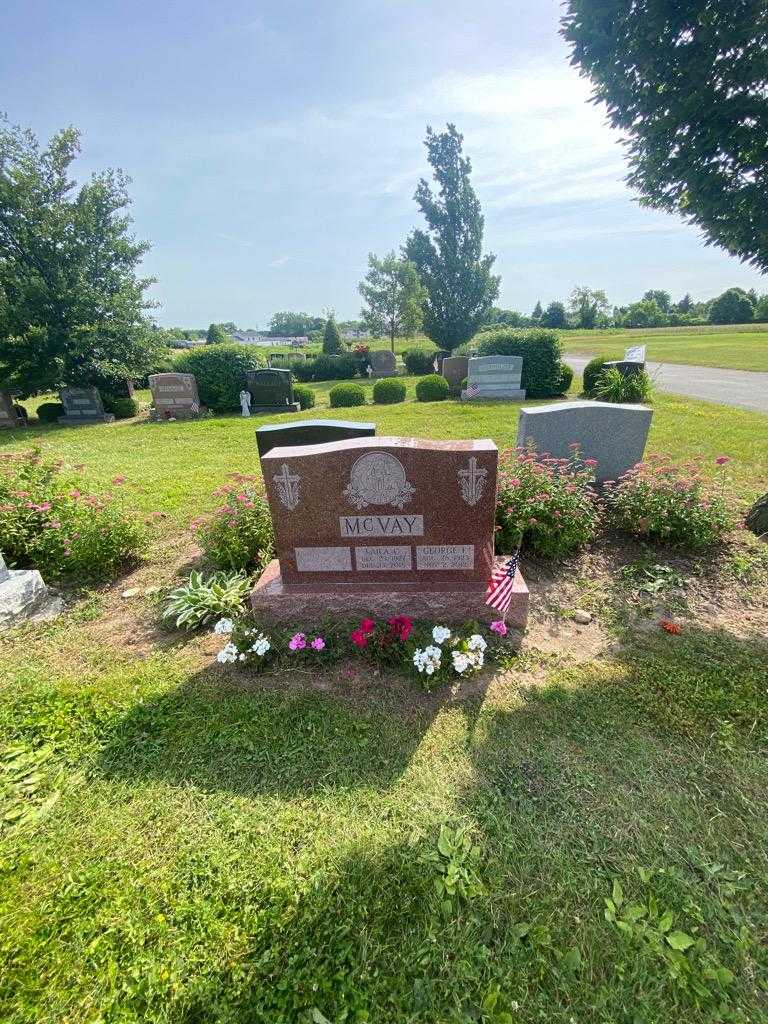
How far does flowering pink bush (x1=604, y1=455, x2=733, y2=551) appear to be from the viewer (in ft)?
14.8

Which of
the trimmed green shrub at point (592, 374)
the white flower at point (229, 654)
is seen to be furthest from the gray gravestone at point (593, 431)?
the trimmed green shrub at point (592, 374)

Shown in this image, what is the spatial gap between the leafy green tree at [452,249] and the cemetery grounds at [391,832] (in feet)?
97.5

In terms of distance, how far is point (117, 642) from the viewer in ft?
12.1

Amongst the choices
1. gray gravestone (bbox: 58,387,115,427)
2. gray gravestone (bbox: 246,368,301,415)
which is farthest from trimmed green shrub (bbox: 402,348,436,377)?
gray gravestone (bbox: 58,387,115,427)

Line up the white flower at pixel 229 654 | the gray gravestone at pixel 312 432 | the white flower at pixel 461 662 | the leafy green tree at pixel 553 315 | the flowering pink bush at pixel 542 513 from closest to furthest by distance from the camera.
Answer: the white flower at pixel 461 662 → the white flower at pixel 229 654 → the flowering pink bush at pixel 542 513 → the gray gravestone at pixel 312 432 → the leafy green tree at pixel 553 315

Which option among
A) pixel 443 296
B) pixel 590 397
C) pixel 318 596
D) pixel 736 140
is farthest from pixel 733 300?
pixel 318 596

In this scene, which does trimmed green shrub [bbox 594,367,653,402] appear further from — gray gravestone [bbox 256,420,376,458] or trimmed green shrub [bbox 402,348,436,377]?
trimmed green shrub [bbox 402,348,436,377]

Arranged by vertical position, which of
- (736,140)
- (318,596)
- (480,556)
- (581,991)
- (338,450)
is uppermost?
(736,140)

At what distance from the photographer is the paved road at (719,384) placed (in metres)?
12.5

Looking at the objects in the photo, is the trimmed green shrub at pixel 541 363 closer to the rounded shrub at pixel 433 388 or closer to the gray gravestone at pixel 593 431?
the rounded shrub at pixel 433 388

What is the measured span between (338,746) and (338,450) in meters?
2.01

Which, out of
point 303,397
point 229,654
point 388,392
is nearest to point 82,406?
point 303,397

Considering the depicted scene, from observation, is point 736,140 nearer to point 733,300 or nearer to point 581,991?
point 581,991

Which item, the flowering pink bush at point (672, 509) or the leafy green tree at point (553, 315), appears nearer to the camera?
the flowering pink bush at point (672, 509)
